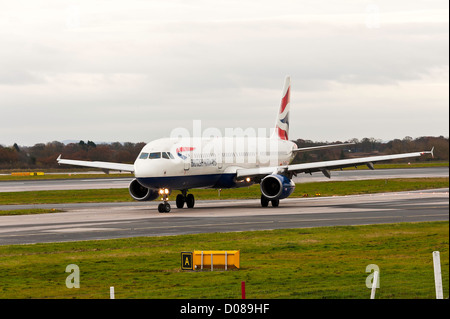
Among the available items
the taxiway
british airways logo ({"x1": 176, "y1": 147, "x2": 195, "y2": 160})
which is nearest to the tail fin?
the taxiway

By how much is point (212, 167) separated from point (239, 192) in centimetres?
2171

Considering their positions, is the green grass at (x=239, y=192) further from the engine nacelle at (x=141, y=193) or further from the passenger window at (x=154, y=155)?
the passenger window at (x=154, y=155)

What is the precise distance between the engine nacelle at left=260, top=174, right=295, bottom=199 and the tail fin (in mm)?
14134

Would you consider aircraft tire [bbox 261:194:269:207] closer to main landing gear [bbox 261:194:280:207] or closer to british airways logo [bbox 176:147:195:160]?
main landing gear [bbox 261:194:280:207]

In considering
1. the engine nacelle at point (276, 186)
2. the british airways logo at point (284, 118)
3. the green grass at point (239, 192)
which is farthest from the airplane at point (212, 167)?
the green grass at point (239, 192)

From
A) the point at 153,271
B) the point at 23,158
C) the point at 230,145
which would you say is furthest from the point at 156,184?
the point at 23,158

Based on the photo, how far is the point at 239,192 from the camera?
8006 cm

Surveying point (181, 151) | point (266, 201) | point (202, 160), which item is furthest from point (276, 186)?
point (181, 151)

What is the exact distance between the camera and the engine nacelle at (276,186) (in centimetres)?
5697

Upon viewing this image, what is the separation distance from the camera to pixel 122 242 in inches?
1428

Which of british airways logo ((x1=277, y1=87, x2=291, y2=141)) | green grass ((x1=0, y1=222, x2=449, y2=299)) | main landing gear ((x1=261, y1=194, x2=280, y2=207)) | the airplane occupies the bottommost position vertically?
green grass ((x1=0, y1=222, x2=449, y2=299))

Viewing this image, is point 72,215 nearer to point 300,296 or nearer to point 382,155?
A: point 382,155

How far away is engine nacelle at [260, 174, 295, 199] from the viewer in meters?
57.0
